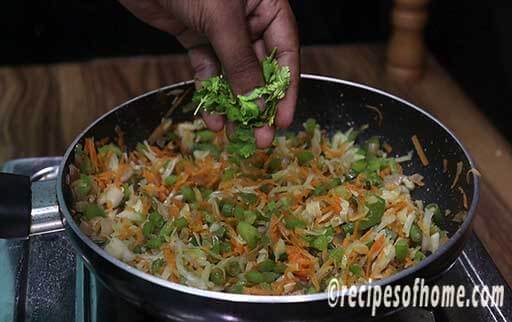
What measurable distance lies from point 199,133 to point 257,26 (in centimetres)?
25

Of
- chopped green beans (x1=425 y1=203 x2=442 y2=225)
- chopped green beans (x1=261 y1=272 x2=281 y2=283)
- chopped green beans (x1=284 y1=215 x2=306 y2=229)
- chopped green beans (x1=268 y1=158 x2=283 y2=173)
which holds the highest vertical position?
chopped green beans (x1=284 y1=215 x2=306 y2=229)

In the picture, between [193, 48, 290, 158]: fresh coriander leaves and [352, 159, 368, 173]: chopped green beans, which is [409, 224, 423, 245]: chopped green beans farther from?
[193, 48, 290, 158]: fresh coriander leaves

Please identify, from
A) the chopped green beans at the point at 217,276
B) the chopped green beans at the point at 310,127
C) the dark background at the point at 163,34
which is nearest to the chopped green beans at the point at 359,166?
the chopped green beans at the point at 310,127

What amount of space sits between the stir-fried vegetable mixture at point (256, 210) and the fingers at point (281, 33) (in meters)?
0.13

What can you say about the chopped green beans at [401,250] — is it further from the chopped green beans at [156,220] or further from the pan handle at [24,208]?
the pan handle at [24,208]

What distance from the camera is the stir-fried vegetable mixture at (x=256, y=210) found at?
0.91 m

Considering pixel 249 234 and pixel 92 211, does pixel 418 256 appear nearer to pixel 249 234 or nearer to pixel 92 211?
pixel 249 234

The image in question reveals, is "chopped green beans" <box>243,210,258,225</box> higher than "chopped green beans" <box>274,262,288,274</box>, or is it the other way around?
"chopped green beans" <box>243,210,258,225</box>

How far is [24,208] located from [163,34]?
116cm

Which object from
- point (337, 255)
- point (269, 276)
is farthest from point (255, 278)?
point (337, 255)

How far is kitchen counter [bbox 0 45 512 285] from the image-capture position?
5.20 feet

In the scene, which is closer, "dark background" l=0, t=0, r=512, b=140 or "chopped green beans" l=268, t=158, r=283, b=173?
"chopped green beans" l=268, t=158, r=283, b=173

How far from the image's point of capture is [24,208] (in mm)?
911

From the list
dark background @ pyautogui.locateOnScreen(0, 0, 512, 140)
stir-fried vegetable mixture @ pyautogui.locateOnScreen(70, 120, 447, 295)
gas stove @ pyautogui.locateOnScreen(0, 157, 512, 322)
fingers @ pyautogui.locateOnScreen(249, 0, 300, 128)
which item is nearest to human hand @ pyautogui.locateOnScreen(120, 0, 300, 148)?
fingers @ pyautogui.locateOnScreen(249, 0, 300, 128)
